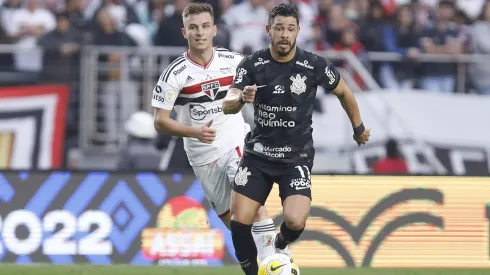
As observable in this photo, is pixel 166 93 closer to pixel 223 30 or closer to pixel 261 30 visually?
pixel 223 30

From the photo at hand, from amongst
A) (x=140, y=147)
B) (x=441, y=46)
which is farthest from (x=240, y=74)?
(x=441, y=46)

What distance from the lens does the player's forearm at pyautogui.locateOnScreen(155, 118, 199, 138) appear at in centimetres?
903

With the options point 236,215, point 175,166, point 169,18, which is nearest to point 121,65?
point 169,18

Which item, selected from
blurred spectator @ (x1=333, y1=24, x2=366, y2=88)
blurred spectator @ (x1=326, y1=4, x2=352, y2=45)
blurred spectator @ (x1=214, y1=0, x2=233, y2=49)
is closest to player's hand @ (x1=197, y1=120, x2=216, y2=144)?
blurred spectator @ (x1=214, y1=0, x2=233, y2=49)

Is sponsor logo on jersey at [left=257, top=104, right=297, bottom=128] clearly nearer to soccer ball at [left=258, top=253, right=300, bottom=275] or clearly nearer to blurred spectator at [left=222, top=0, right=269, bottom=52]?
soccer ball at [left=258, top=253, right=300, bottom=275]

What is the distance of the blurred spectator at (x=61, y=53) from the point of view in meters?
15.4

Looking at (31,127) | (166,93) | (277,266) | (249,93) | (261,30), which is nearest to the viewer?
(249,93)

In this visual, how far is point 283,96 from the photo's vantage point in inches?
347

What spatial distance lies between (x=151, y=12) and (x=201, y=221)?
5135 mm

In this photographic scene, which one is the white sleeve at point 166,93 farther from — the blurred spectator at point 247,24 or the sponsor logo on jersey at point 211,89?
the blurred spectator at point 247,24

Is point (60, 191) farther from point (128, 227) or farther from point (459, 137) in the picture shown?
point (459, 137)

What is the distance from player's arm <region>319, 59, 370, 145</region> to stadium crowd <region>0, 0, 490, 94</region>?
6.18m

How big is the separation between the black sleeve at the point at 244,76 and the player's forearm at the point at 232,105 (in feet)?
0.60

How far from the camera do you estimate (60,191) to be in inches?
480
